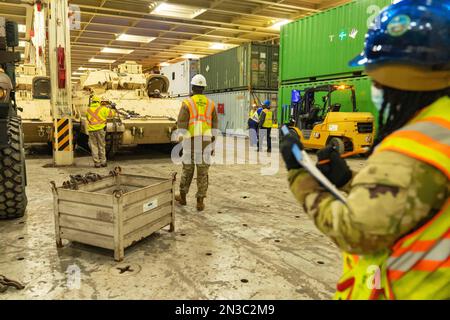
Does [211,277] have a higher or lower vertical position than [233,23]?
lower

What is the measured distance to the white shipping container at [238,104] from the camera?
1630 centimetres

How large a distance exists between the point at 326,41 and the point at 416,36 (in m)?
11.7

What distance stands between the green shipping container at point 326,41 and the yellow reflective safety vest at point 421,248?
979 cm

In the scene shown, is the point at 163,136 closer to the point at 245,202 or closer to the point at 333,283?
the point at 245,202

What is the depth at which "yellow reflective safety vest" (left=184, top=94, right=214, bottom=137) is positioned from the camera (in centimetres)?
484

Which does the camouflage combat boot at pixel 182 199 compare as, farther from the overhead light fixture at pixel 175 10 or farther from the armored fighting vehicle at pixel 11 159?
the overhead light fixture at pixel 175 10

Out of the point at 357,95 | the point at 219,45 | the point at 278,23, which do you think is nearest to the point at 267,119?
the point at 357,95

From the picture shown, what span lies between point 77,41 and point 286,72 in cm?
1217

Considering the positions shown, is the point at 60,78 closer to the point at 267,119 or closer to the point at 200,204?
the point at 200,204

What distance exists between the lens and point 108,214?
3.20 m

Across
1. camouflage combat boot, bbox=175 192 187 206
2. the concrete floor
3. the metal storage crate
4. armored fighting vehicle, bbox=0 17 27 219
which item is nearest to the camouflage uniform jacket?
the concrete floor

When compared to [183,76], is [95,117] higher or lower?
lower
